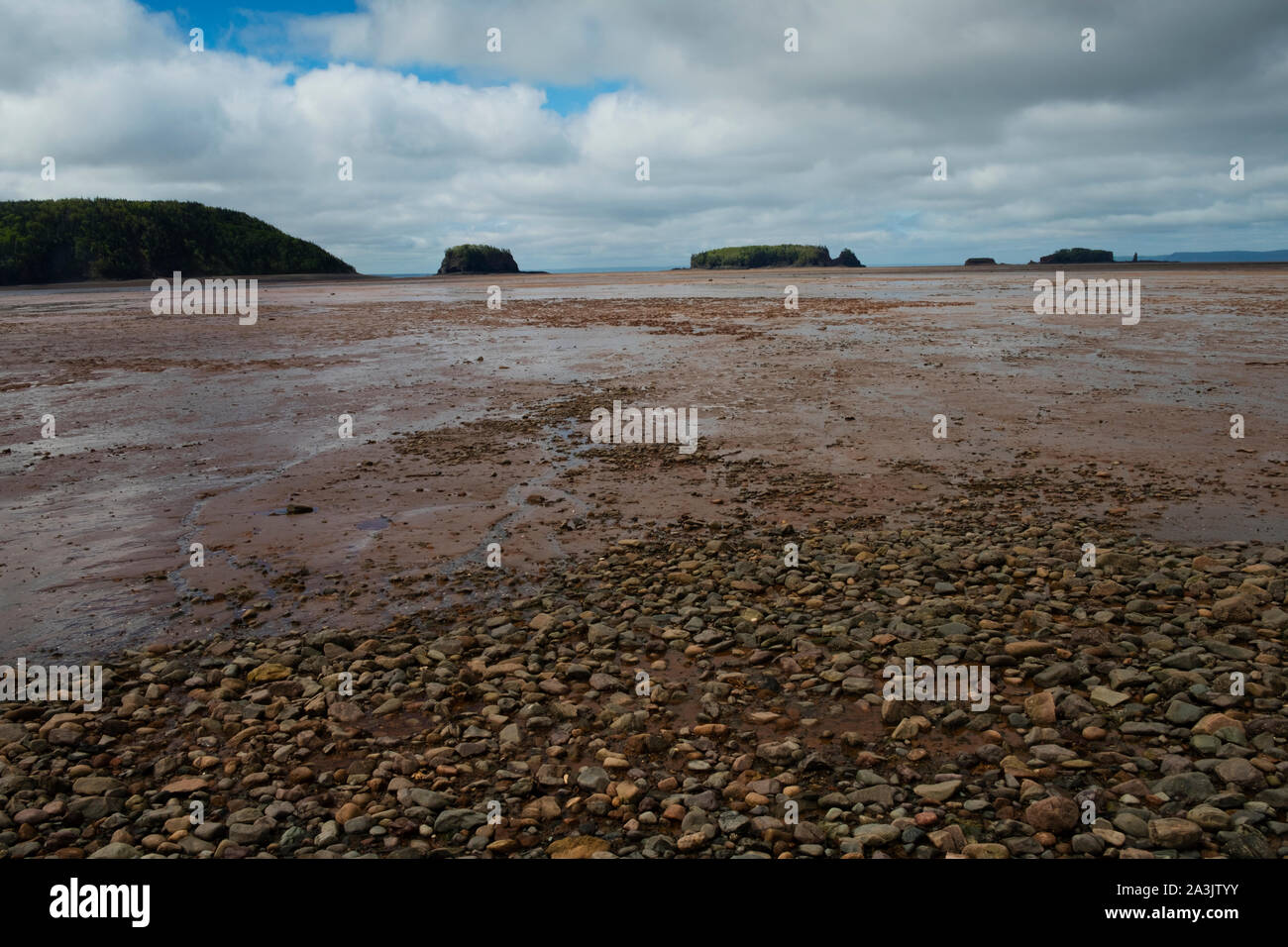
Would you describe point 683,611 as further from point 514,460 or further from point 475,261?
point 475,261

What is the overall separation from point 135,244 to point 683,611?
516 ft

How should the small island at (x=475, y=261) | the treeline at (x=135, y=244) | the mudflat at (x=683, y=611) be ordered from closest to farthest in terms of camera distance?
the mudflat at (x=683, y=611)
the treeline at (x=135, y=244)
the small island at (x=475, y=261)

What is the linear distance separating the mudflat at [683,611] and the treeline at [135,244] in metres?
133

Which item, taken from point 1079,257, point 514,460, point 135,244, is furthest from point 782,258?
point 514,460

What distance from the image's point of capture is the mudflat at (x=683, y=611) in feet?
15.5

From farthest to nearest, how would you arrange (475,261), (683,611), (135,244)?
(475,261)
(135,244)
(683,611)

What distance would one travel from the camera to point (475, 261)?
17362 centimetres

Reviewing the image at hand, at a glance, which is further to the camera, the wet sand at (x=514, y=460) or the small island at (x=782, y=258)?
the small island at (x=782, y=258)

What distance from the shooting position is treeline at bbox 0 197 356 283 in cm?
12394

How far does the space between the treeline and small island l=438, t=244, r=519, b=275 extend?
24.7 metres

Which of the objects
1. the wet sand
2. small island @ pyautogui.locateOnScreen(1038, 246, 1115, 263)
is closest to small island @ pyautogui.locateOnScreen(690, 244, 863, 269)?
small island @ pyautogui.locateOnScreen(1038, 246, 1115, 263)

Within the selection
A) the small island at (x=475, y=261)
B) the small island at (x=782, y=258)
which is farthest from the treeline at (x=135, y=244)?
the small island at (x=782, y=258)

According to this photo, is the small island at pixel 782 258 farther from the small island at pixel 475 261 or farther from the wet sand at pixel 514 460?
the wet sand at pixel 514 460

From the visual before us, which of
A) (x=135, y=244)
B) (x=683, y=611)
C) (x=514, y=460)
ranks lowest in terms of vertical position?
(x=683, y=611)
